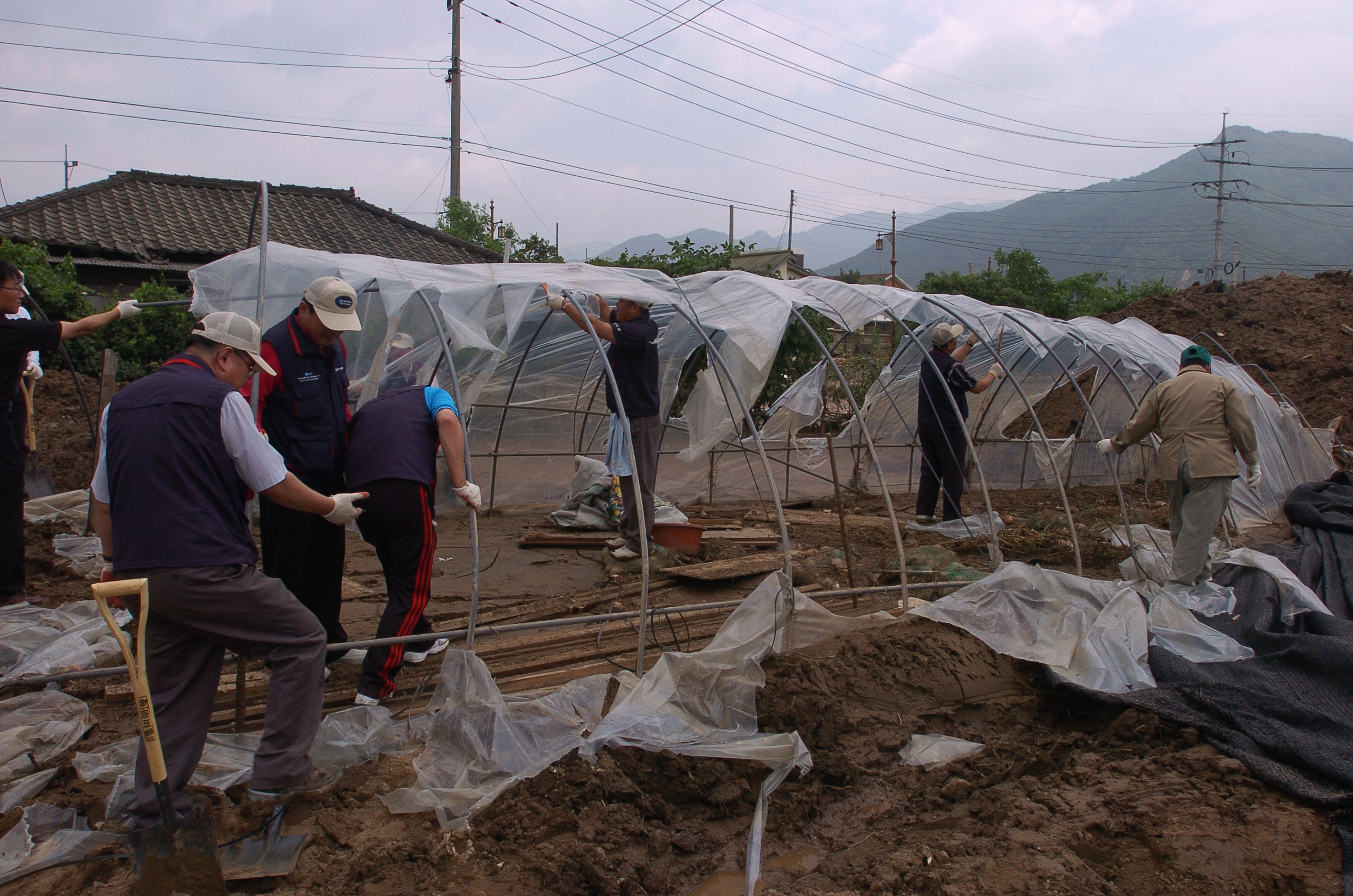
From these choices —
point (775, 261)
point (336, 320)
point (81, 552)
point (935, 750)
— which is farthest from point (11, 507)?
point (775, 261)

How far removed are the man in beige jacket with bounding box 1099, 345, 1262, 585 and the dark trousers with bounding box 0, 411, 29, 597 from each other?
7097 mm

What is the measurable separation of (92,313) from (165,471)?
8.23m

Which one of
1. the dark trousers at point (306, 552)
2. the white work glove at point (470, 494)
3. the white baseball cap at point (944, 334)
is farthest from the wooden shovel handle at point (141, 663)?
the white baseball cap at point (944, 334)

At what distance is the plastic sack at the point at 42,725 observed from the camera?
295 cm

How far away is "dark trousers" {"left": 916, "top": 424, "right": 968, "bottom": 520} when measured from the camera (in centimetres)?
714

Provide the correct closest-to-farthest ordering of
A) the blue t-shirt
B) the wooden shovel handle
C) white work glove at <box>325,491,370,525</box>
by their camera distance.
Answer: the wooden shovel handle, white work glove at <box>325,491,370,525</box>, the blue t-shirt

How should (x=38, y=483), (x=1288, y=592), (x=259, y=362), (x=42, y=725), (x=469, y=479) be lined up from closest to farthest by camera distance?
(x=259, y=362)
(x=42, y=725)
(x=469, y=479)
(x=1288, y=592)
(x=38, y=483)

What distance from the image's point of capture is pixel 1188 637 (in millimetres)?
4180

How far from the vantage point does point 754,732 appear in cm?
337

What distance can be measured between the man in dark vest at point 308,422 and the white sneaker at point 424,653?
1.53ft

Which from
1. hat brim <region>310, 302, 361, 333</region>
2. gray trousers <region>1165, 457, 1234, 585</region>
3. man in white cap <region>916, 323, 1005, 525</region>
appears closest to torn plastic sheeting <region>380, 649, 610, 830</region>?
hat brim <region>310, 302, 361, 333</region>

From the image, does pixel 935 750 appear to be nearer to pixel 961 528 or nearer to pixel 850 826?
pixel 850 826

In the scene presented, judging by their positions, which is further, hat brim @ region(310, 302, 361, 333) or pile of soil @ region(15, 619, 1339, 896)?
hat brim @ region(310, 302, 361, 333)

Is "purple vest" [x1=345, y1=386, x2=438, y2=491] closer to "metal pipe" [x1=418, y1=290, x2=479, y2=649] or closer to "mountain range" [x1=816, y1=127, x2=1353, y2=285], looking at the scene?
"metal pipe" [x1=418, y1=290, x2=479, y2=649]
